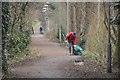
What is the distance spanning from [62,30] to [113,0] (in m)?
21.5

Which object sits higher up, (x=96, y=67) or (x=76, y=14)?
(x=76, y=14)

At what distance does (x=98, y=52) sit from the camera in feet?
54.5

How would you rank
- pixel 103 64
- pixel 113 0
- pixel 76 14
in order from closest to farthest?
pixel 113 0 → pixel 103 64 → pixel 76 14

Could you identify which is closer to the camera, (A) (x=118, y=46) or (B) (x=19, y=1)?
(A) (x=118, y=46)

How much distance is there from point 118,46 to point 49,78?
330 cm

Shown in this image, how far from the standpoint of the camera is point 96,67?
43.4ft

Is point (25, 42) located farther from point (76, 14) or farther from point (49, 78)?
point (49, 78)

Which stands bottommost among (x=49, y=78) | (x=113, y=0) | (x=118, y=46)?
(x=49, y=78)

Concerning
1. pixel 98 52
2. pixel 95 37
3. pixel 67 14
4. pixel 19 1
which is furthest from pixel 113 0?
pixel 67 14

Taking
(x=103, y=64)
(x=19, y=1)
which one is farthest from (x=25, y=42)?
(x=103, y=64)

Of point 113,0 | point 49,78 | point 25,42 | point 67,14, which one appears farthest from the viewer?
point 67,14

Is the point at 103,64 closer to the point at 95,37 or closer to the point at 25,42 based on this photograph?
the point at 95,37

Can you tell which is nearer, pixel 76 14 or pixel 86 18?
pixel 86 18

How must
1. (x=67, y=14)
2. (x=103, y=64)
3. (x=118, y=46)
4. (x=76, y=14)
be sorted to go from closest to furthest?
(x=118, y=46) → (x=103, y=64) → (x=76, y=14) → (x=67, y=14)
